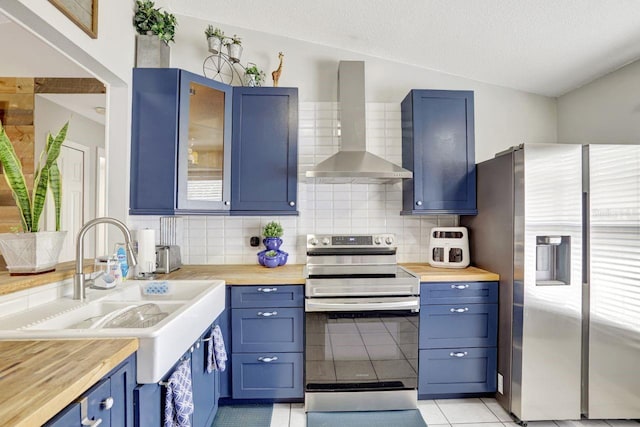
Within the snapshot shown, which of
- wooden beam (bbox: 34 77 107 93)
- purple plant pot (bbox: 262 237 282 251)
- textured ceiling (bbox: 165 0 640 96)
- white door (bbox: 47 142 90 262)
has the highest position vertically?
textured ceiling (bbox: 165 0 640 96)

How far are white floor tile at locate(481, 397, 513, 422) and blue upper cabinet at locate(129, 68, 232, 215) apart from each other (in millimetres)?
2313

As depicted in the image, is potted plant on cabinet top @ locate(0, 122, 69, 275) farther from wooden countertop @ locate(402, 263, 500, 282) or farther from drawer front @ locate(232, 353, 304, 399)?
wooden countertop @ locate(402, 263, 500, 282)

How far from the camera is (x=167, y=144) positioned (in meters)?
2.14

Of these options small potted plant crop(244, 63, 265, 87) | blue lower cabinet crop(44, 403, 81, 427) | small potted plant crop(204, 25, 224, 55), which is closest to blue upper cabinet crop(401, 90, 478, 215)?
small potted plant crop(244, 63, 265, 87)

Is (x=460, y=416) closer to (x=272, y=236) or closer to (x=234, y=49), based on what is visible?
(x=272, y=236)

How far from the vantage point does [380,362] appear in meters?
2.10

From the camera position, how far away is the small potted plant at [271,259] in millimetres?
2494

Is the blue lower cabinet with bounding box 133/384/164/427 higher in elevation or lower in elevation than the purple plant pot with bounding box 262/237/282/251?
lower

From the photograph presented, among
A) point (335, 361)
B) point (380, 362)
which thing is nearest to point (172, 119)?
point (335, 361)

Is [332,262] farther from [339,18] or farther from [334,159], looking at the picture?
[339,18]

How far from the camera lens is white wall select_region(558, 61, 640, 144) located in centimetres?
Answer: 224

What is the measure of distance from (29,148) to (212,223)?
1.29 m

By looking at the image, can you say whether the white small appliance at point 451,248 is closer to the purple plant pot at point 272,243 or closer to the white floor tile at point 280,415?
the purple plant pot at point 272,243

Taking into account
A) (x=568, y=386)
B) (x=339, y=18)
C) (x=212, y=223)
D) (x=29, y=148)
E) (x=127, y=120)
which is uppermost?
(x=339, y=18)
